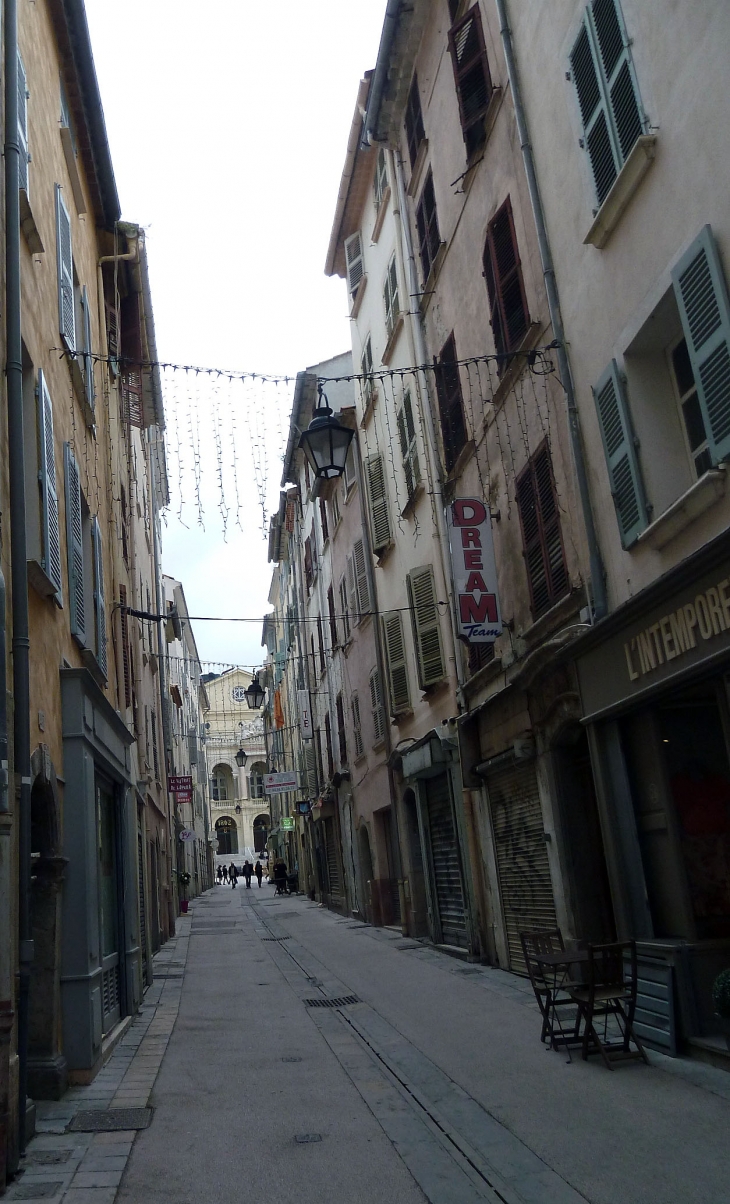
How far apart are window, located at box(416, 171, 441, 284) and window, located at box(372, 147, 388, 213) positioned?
115 inches

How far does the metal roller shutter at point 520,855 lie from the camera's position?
1240 cm

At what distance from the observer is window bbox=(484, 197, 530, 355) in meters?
12.2

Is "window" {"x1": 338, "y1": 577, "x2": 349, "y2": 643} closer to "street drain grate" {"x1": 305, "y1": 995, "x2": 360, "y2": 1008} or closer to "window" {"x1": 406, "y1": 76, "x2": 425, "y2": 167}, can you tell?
"window" {"x1": 406, "y1": 76, "x2": 425, "y2": 167}

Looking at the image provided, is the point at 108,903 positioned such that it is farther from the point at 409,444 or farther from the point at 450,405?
the point at 409,444

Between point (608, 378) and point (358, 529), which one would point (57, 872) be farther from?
point (358, 529)

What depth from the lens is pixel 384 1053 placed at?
9.54 metres

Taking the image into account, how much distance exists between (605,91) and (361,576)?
16.0m

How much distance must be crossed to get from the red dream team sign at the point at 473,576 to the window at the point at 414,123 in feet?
24.1

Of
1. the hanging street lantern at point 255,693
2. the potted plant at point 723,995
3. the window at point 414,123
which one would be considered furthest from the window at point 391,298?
the potted plant at point 723,995

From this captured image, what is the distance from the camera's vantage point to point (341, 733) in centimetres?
2916

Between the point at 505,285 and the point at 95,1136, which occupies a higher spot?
the point at 505,285

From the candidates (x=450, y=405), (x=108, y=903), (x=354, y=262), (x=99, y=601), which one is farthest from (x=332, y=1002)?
(x=354, y=262)

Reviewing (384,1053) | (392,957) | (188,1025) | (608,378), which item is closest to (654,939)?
(384,1053)

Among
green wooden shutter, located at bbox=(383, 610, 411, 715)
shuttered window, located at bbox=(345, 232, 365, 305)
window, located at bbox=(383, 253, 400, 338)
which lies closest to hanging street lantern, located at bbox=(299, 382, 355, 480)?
window, located at bbox=(383, 253, 400, 338)
